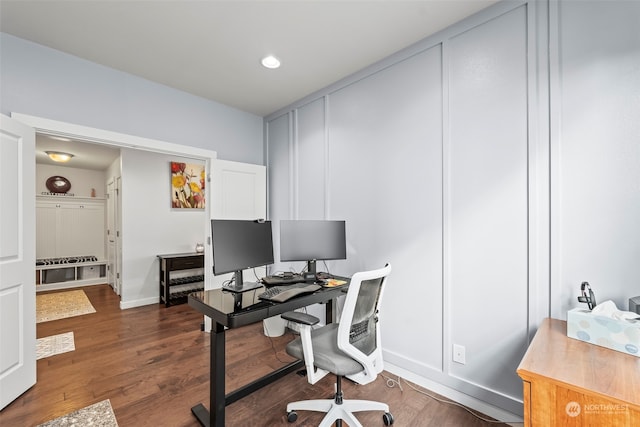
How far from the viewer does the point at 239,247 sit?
216 cm

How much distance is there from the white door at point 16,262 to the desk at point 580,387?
3.16 metres

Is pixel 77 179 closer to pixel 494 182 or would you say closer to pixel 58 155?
pixel 58 155

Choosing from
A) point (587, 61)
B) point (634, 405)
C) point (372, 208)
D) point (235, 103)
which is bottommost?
point (634, 405)

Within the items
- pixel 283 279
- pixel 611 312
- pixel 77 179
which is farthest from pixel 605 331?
pixel 77 179

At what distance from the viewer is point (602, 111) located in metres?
1.59

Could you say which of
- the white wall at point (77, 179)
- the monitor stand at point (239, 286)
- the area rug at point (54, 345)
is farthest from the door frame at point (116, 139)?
the white wall at point (77, 179)

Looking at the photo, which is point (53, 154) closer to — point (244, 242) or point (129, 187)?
point (129, 187)

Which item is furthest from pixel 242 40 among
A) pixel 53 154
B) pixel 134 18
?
pixel 53 154

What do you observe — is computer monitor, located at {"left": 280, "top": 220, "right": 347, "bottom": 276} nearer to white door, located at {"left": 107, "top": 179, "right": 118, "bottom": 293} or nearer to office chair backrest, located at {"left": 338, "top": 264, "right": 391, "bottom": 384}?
office chair backrest, located at {"left": 338, "top": 264, "right": 391, "bottom": 384}

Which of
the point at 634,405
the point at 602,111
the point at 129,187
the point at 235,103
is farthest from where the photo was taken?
the point at 129,187

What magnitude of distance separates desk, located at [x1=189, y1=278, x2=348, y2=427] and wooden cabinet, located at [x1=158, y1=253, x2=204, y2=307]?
2806 millimetres

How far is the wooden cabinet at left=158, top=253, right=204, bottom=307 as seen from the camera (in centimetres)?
446

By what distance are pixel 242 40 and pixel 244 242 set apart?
5.28 feet

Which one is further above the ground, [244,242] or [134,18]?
[134,18]
